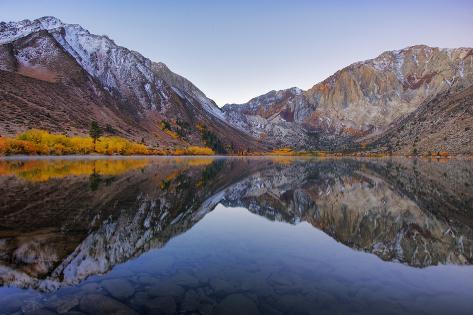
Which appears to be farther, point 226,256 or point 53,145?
point 53,145

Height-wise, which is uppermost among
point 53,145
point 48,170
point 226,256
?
point 53,145

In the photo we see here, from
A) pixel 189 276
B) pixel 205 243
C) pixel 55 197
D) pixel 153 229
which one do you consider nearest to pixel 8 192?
pixel 55 197

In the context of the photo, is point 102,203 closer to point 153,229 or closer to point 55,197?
point 55,197

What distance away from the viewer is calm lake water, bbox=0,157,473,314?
1248cm

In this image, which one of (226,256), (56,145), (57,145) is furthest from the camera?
(57,145)

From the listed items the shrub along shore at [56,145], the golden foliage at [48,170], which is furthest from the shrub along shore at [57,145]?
the golden foliage at [48,170]

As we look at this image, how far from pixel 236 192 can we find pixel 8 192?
25.9m

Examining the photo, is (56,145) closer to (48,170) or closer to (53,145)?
(53,145)

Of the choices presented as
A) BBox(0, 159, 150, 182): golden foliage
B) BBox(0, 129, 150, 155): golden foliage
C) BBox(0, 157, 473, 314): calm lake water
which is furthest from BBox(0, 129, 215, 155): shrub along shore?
BBox(0, 157, 473, 314): calm lake water

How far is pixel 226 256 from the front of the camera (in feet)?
60.7

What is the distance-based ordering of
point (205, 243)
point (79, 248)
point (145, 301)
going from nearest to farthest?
point (145, 301) → point (79, 248) → point (205, 243)

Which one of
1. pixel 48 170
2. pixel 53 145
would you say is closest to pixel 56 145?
pixel 53 145

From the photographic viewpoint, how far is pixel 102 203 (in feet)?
103

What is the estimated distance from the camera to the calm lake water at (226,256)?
12.5 meters
